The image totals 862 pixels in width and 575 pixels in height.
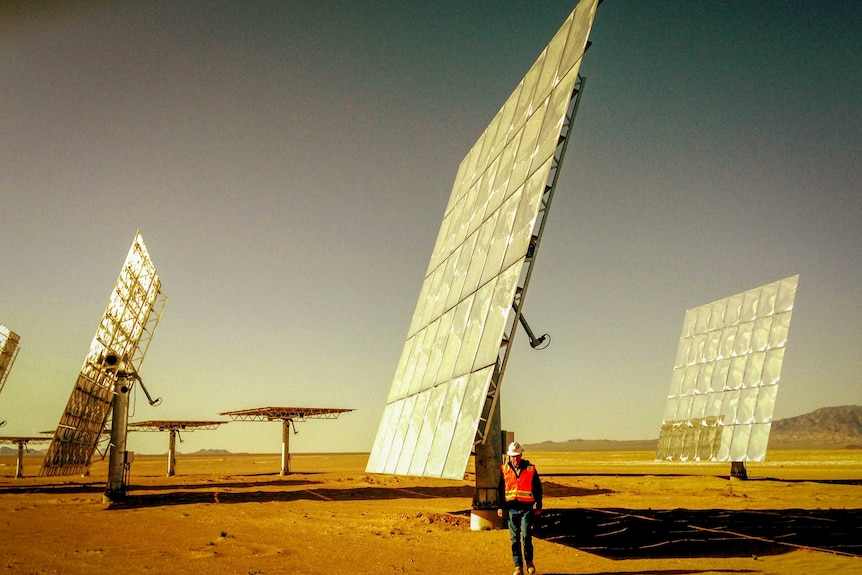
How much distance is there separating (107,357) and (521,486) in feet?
60.2

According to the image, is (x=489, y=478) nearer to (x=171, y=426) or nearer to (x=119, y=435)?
(x=119, y=435)

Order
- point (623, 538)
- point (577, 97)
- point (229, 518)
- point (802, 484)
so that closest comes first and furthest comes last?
point (577, 97), point (623, 538), point (229, 518), point (802, 484)

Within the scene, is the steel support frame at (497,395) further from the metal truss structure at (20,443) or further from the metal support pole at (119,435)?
the metal truss structure at (20,443)

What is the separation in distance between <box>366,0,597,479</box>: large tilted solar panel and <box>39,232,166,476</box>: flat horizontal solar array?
40.2ft

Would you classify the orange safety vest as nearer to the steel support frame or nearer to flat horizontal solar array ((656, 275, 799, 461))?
the steel support frame

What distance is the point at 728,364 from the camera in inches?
1106

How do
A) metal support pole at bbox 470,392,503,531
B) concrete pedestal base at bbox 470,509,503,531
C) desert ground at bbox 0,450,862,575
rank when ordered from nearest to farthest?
desert ground at bbox 0,450,862,575 → metal support pole at bbox 470,392,503,531 → concrete pedestal base at bbox 470,509,503,531

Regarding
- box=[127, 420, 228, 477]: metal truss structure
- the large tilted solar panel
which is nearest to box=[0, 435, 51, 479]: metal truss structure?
box=[127, 420, 228, 477]: metal truss structure

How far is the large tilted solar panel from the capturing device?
9922 mm

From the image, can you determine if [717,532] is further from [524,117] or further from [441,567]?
[524,117]

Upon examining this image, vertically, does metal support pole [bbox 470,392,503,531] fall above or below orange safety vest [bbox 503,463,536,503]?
below

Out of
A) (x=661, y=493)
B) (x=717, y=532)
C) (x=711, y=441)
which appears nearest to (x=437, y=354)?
(x=717, y=532)

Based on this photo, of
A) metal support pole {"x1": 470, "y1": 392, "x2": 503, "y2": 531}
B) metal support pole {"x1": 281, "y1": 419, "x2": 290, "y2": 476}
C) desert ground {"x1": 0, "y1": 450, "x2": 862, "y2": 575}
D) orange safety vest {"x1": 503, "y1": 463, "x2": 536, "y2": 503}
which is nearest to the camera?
orange safety vest {"x1": 503, "y1": 463, "x2": 536, "y2": 503}

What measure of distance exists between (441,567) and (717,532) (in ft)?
20.0
